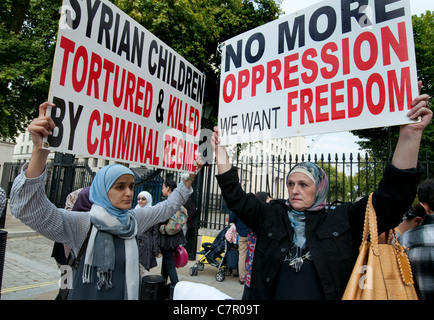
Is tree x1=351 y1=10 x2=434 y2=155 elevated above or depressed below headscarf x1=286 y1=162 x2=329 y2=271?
above

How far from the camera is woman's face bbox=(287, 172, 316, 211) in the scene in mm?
1789

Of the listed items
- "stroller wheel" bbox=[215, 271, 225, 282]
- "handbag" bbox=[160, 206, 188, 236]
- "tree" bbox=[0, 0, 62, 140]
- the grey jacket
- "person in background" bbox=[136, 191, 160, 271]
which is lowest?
"stroller wheel" bbox=[215, 271, 225, 282]

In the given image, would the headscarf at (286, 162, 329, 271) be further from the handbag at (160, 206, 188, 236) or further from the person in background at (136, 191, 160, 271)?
the person in background at (136, 191, 160, 271)

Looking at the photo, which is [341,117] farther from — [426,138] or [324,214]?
[426,138]

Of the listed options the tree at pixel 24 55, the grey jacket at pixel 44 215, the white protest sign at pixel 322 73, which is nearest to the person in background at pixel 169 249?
the grey jacket at pixel 44 215

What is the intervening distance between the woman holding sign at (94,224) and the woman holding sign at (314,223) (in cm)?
75

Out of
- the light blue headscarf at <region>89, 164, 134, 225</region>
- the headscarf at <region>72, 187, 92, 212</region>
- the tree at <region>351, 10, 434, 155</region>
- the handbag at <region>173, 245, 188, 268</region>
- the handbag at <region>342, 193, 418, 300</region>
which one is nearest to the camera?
the handbag at <region>342, 193, 418, 300</region>

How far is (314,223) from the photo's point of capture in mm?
1701

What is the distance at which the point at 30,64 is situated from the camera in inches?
397

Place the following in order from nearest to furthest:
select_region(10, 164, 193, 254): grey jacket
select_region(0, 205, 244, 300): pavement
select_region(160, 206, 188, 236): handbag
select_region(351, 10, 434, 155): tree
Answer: select_region(10, 164, 193, 254): grey jacket, select_region(0, 205, 244, 300): pavement, select_region(160, 206, 188, 236): handbag, select_region(351, 10, 434, 155): tree

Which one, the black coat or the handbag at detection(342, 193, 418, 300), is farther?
the black coat

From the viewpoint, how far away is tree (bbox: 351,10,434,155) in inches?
540

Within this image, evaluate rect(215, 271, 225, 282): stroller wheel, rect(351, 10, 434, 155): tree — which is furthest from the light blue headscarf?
rect(351, 10, 434, 155): tree

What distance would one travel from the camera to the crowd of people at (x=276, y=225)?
1484 mm
